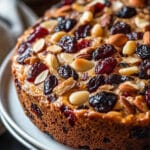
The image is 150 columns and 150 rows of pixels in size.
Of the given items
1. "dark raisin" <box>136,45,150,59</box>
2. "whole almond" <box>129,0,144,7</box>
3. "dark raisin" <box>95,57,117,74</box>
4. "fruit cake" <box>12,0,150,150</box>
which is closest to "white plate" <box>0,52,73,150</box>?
"fruit cake" <box>12,0,150,150</box>

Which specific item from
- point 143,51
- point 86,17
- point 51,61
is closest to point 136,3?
point 86,17

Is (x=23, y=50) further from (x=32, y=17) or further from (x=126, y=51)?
(x=32, y=17)

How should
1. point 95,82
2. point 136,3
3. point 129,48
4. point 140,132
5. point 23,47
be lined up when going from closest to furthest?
1. point 140,132
2. point 95,82
3. point 129,48
4. point 23,47
5. point 136,3

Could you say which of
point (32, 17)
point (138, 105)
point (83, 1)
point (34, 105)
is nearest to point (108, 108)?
point (138, 105)

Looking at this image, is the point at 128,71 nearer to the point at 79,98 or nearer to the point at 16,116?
the point at 79,98

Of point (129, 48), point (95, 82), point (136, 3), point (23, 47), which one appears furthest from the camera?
point (136, 3)

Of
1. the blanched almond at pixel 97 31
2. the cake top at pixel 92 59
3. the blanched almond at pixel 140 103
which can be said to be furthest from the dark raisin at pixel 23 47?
the blanched almond at pixel 140 103

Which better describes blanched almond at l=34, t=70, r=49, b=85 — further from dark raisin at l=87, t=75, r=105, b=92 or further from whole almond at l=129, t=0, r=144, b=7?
whole almond at l=129, t=0, r=144, b=7
